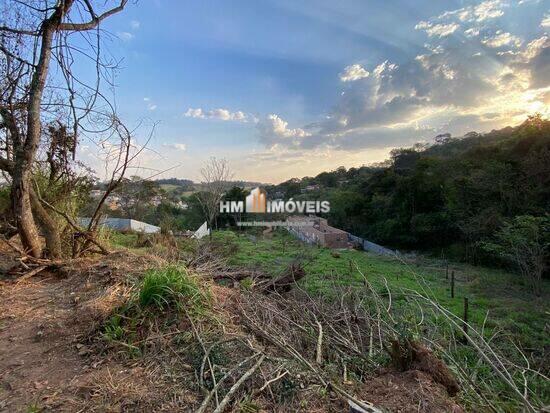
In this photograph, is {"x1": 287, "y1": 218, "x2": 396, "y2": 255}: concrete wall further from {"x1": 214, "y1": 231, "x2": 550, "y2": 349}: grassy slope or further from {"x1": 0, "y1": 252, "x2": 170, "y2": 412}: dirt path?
{"x1": 0, "y1": 252, "x2": 170, "y2": 412}: dirt path

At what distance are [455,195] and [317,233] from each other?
375 inches

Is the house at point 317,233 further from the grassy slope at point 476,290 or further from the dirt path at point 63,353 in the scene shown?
the dirt path at point 63,353

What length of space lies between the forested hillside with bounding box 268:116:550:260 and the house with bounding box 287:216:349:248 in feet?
13.7

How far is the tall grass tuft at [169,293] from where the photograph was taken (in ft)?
7.48

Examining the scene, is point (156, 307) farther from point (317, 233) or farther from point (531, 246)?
point (317, 233)

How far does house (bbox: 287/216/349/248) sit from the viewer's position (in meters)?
24.0

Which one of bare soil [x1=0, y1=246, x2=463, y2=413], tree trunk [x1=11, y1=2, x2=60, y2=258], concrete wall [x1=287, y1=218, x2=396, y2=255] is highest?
tree trunk [x1=11, y1=2, x2=60, y2=258]

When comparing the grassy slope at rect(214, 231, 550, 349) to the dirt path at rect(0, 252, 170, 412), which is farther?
the grassy slope at rect(214, 231, 550, 349)

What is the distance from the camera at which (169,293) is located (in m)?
2.29

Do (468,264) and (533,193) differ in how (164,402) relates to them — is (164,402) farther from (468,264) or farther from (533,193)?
(468,264)

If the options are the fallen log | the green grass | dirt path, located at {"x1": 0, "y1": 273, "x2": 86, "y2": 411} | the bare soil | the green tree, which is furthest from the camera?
the green tree

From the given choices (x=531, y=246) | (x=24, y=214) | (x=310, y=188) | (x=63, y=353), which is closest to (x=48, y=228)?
(x=24, y=214)

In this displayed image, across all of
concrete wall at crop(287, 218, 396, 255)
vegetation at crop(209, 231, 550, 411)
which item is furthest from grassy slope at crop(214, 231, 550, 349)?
concrete wall at crop(287, 218, 396, 255)

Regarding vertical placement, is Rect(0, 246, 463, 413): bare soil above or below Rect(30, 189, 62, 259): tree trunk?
below
